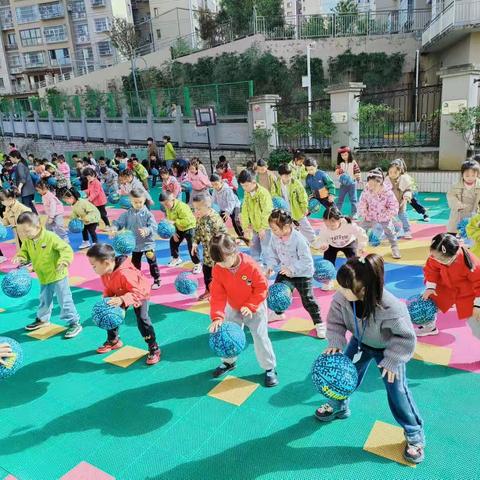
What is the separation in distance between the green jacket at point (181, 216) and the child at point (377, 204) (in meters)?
2.61

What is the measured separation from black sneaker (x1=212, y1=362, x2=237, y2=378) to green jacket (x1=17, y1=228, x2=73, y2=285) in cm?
215

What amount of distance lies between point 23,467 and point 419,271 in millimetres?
5343

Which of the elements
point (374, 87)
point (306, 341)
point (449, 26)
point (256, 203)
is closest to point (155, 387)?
point (306, 341)

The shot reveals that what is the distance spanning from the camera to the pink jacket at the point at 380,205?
20.5ft


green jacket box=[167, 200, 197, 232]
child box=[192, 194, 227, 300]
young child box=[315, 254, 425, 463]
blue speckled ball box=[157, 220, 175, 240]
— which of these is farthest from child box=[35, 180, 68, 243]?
young child box=[315, 254, 425, 463]

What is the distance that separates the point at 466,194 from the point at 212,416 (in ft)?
14.9

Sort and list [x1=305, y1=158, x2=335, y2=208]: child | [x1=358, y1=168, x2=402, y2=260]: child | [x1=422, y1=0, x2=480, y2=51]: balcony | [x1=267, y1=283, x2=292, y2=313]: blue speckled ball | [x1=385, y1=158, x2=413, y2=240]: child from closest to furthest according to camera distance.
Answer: [x1=267, y1=283, x2=292, y2=313]: blue speckled ball < [x1=358, y1=168, x2=402, y2=260]: child < [x1=385, y1=158, x2=413, y2=240]: child < [x1=305, y1=158, x2=335, y2=208]: child < [x1=422, y1=0, x2=480, y2=51]: balcony

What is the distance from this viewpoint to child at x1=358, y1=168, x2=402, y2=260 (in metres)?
6.15

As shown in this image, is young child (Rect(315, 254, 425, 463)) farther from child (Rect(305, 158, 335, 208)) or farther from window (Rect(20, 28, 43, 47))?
window (Rect(20, 28, 43, 47))

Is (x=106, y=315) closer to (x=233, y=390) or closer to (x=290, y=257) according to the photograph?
(x=233, y=390)

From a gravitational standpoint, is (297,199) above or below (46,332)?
above

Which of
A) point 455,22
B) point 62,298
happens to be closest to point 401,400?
point 62,298

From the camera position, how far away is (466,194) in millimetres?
5773

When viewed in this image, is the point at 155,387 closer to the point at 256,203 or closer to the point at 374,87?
the point at 256,203
